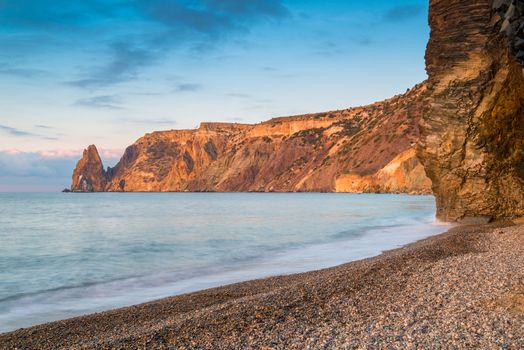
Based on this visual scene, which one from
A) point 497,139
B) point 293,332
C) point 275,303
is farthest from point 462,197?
point 293,332

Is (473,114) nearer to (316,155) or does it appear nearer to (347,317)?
(347,317)

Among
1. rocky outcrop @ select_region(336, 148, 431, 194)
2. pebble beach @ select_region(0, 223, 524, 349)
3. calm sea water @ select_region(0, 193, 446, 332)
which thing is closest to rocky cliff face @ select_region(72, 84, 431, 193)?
rocky outcrop @ select_region(336, 148, 431, 194)

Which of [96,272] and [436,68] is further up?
[436,68]

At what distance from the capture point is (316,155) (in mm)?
145125

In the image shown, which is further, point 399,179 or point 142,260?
point 399,179

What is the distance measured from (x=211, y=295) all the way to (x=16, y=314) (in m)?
4.26

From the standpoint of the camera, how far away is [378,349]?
16.6 ft

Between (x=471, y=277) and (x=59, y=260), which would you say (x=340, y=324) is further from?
(x=59, y=260)

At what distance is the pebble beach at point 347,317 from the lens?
5504mm

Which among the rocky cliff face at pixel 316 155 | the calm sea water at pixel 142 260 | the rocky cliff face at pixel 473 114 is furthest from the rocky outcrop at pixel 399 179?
the rocky cliff face at pixel 473 114

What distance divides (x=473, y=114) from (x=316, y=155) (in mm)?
125758

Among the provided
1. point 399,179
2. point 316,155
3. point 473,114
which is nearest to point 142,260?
point 473,114

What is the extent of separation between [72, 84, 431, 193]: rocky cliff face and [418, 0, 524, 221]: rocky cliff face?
72156 millimetres

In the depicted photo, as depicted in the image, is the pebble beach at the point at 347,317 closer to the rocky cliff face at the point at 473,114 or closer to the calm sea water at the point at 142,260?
the calm sea water at the point at 142,260
